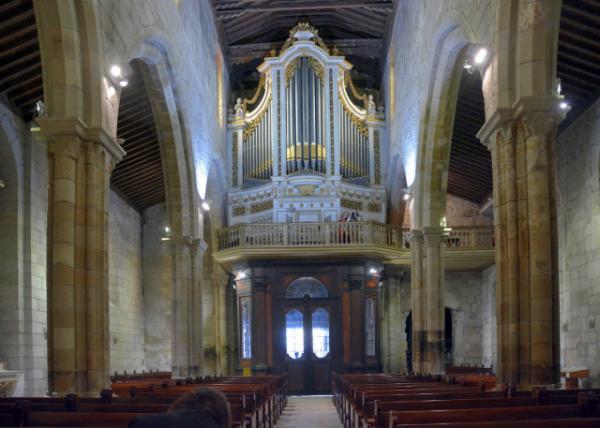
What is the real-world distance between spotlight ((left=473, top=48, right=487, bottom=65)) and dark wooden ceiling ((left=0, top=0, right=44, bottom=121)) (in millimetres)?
6742

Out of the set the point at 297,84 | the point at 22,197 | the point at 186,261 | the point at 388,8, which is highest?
the point at 388,8

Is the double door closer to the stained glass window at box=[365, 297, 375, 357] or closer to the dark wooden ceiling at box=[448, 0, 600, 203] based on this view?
the stained glass window at box=[365, 297, 375, 357]

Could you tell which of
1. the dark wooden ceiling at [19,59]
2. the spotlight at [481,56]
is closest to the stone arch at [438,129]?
the spotlight at [481,56]

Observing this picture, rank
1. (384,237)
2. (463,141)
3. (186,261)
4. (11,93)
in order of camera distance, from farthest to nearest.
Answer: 1. (384,237)
2. (463,141)
3. (186,261)
4. (11,93)

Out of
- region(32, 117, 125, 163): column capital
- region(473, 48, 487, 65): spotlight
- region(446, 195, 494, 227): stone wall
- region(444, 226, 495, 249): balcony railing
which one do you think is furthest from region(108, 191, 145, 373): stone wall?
region(473, 48, 487, 65): spotlight

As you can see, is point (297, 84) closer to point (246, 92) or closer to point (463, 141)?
point (246, 92)

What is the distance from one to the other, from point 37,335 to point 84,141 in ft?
17.8

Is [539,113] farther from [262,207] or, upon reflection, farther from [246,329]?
[246,329]

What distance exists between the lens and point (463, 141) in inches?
793

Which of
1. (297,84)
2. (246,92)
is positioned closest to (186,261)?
(297,84)

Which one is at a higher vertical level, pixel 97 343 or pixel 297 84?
pixel 297 84

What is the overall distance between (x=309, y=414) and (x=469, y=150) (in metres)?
8.71

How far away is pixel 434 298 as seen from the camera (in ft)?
55.9

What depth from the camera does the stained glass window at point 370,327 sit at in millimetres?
22047
